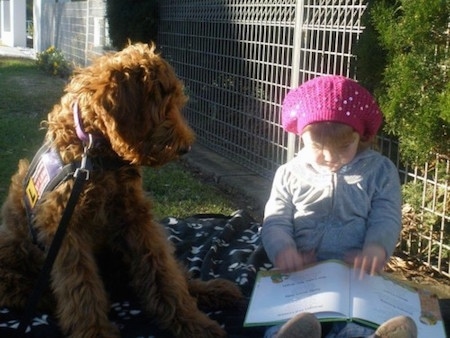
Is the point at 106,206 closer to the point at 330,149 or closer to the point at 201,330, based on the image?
the point at 201,330

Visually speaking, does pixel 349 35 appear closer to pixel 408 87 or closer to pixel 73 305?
pixel 408 87

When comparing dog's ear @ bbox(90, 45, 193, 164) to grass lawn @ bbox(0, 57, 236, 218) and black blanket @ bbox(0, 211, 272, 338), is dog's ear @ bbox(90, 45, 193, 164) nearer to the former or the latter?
black blanket @ bbox(0, 211, 272, 338)

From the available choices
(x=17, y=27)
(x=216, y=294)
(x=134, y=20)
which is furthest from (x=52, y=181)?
(x=17, y=27)

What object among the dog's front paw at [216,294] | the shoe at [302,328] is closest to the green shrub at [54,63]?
the dog's front paw at [216,294]

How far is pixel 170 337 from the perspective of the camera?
348 centimetres

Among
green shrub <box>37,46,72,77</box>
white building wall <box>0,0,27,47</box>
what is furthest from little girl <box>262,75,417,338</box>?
white building wall <box>0,0,27,47</box>

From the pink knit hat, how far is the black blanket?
1077 millimetres

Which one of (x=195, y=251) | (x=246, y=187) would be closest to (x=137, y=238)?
(x=195, y=251)

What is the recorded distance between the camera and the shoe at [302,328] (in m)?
2.68

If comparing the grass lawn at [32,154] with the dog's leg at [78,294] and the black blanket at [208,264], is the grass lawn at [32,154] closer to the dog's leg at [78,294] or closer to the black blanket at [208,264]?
the black blanket at [208,264]

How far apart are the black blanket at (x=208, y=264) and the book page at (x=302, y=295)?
1.28 ft

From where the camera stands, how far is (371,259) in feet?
10.5

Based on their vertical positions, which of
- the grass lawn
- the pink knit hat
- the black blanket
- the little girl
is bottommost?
the grass lawn

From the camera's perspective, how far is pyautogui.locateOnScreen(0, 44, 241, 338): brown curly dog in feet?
10.8
